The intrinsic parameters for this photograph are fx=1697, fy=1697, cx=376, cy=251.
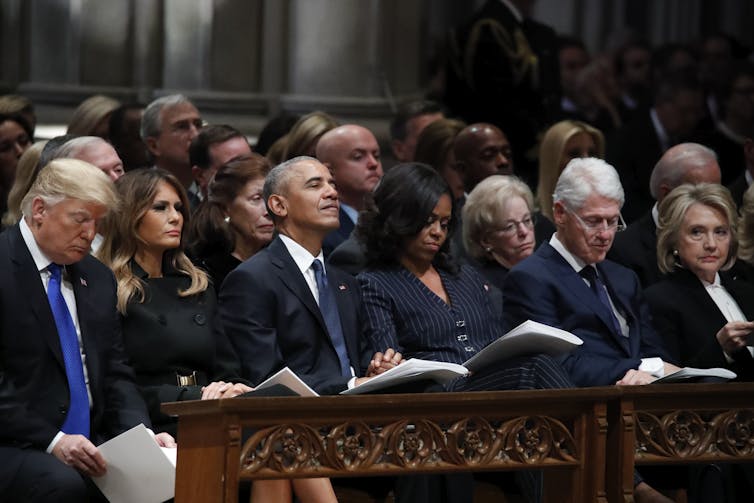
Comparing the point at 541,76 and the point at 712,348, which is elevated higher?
the point at 541,76

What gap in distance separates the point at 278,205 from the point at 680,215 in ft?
6.14

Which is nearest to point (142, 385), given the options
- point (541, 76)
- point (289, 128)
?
point (289, 128)

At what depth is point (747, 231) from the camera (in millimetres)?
8086

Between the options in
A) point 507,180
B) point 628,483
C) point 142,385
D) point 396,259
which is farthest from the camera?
point 507,180

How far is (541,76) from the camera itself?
10.3 meters

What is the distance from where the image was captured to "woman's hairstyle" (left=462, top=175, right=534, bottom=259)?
25.5 feet

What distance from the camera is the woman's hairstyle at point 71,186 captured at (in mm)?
5953

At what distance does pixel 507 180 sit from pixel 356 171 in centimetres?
87

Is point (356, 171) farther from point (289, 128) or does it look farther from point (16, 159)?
point (16, 159)

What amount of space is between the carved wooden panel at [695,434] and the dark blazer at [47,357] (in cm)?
178

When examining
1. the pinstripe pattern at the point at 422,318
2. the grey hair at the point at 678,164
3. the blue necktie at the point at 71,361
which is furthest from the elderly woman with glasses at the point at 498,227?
the blue necktie at the point at 71,361

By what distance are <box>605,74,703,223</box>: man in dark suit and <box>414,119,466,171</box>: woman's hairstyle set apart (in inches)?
44.1

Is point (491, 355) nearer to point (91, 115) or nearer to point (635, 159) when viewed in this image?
point (91, 115)

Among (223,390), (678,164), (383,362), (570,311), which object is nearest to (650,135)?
(678,164)
